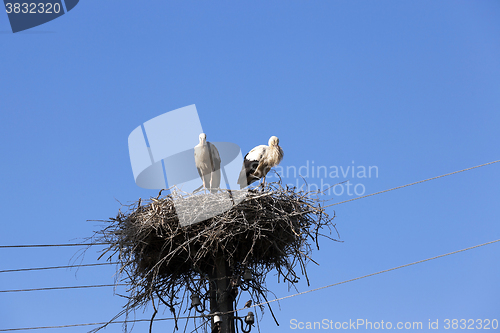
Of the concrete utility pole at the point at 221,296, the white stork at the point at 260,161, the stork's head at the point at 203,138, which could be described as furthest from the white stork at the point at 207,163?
the concrete utility pole at the point at 221,296

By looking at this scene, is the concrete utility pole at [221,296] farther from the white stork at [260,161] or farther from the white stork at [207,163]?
the white stork at [260,161]

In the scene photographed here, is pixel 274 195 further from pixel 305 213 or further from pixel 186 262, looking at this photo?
pixel 186 262

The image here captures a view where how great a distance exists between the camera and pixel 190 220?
7695 mm

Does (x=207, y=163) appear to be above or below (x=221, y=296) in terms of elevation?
above

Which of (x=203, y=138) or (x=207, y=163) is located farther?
(x=203, y=138)

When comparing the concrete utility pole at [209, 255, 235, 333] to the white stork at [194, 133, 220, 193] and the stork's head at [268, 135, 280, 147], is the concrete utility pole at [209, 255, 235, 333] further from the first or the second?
the stork's head at [268, 135, 280, 147]

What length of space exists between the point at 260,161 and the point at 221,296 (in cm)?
236

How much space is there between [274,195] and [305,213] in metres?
0.44

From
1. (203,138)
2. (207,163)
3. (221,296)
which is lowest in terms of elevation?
(221,296)

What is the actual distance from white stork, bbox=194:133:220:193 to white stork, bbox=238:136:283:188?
51 cm

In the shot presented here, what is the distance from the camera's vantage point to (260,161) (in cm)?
960

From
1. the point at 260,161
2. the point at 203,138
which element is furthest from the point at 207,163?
the point at 260,161

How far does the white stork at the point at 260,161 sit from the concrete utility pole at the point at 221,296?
184cm

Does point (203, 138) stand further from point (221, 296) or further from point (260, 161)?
point (221, 296)
